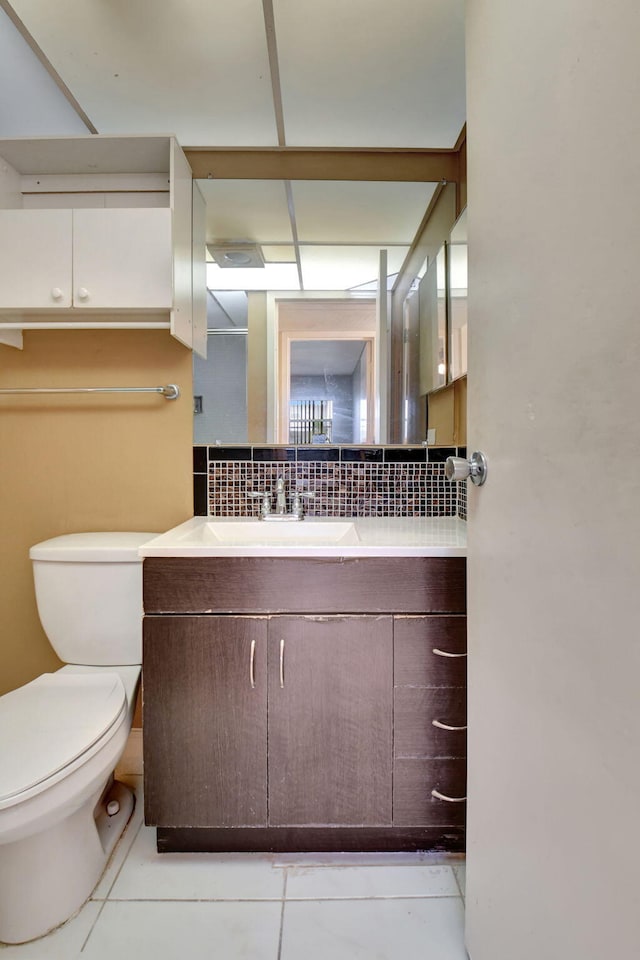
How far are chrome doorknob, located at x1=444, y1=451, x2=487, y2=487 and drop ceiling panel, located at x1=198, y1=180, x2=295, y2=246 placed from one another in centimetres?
116

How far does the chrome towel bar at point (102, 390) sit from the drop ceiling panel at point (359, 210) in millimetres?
686

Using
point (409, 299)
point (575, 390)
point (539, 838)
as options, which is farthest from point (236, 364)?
point (539, 838)

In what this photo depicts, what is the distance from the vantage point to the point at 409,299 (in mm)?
1697

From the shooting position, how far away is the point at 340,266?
1.71m

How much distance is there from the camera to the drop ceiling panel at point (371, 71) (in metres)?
1.19

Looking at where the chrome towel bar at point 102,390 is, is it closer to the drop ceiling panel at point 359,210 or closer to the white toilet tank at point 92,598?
the white toilet tank at point 92,598

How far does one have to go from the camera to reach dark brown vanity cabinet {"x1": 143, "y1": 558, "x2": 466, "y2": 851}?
122 cm

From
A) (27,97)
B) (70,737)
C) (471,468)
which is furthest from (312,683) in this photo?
(27,97)

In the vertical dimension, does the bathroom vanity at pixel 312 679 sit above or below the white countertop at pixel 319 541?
below

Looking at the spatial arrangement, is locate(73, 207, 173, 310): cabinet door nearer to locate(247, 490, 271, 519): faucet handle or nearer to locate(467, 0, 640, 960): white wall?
locate(247, 490, 271, 519): faucet handle

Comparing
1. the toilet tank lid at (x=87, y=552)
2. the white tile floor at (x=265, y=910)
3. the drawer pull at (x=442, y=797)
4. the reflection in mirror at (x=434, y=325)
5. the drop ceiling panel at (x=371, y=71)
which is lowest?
the white tile floor at (x=265, y=910)

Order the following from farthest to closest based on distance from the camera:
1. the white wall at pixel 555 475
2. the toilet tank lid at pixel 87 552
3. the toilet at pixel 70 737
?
the toilet tank lid at pixel 87 552 → the toilet at pixel 70 737 → the white wall at pixel 555 475

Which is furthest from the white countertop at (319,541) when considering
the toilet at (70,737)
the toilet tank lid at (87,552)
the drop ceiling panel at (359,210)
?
the drop ceiling panel at (359,210)

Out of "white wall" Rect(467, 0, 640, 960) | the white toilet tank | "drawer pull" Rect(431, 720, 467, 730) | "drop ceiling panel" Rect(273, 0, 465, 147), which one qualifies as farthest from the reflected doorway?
"drawer pull" Rect(431, 720, 467, 730)
